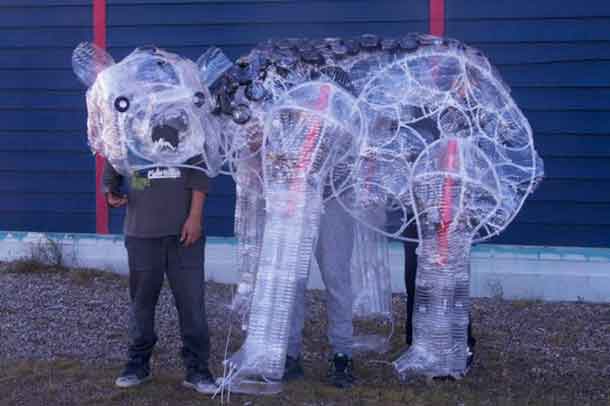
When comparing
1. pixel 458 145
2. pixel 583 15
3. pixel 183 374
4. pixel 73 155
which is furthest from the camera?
pixel 73 155

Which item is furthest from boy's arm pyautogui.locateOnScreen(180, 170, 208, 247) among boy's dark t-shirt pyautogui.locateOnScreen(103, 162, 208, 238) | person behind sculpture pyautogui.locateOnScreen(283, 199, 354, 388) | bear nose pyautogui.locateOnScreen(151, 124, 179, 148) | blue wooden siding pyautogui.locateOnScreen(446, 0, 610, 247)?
blue wooden siding pyautogui.locateOnScreen(446, 0, 610, 247)

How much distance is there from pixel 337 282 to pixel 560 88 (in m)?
3.10

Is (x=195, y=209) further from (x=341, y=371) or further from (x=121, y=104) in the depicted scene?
(x=341, y=371)

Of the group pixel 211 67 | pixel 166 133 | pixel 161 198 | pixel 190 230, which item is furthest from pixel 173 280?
pixel 211 67

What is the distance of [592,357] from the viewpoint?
6.40m

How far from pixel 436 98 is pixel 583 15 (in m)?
2.76

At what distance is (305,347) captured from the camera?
21.3 ft

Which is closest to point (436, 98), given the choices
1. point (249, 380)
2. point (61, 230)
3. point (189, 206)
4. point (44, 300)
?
point (189, 206)

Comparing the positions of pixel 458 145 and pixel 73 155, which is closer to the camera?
pixel 458 145

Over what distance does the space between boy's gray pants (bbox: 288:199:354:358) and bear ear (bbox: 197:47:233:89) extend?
863 millimetres

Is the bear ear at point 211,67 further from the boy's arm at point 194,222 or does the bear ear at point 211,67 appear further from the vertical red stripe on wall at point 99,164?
the vertical red stripe on wall at point 99,164

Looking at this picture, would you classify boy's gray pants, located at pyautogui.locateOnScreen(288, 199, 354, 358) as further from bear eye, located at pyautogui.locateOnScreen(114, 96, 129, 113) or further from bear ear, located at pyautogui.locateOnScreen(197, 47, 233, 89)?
bear eye, located at pyautogui.locateOnScreen(114, 96, 129, 113)

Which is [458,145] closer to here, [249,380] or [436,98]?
[436,98]

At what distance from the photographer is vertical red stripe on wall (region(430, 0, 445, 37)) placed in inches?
307
